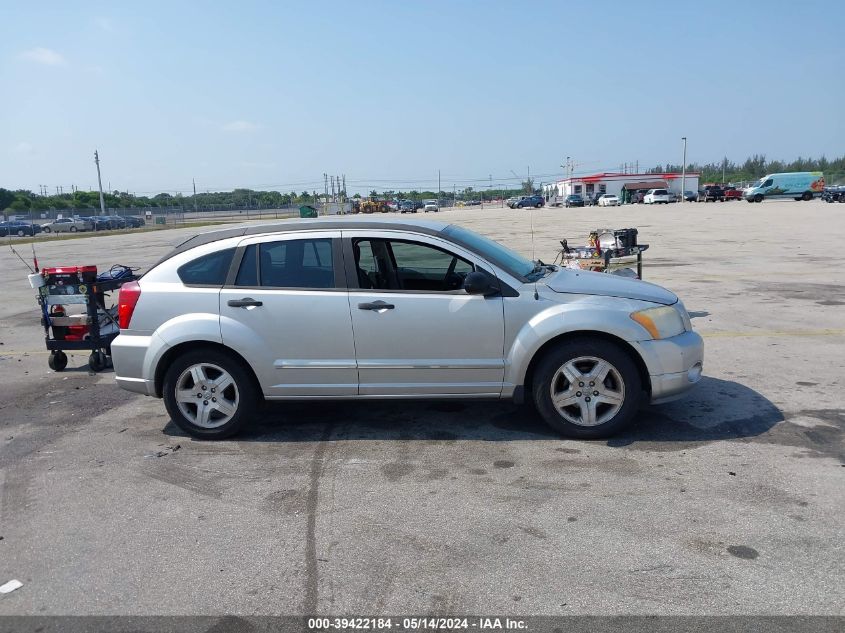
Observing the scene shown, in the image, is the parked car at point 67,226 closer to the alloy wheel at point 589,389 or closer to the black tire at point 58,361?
the black tire at point 58,361

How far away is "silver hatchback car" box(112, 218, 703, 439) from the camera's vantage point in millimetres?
5324

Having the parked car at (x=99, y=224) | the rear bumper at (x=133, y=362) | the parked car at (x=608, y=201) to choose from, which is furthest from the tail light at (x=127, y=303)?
the parked car at (x=608, y=201)

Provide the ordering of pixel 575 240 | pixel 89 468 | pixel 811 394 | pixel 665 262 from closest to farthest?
pixel 89 468, pixel 811 394, pixel 665 262, pixel 575 240

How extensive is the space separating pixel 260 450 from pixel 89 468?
1.25 m

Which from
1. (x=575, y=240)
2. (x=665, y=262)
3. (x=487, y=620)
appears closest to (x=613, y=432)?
(x=487, y=620)

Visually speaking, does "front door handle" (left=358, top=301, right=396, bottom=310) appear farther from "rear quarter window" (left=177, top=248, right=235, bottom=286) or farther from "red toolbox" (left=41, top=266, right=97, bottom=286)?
"red toolbox" (left=41, top=266, right=97, bottom=286)

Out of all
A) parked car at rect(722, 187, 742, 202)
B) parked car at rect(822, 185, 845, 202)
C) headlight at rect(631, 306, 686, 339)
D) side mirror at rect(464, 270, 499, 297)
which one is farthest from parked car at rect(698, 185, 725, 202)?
side mirror at rect(464, 270, 499, 297)

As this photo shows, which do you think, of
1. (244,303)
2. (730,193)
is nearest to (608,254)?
(244,303)

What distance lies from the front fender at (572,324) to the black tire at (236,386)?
2079mm

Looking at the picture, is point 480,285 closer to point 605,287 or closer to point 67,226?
point 605,287

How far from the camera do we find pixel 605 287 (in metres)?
5.58

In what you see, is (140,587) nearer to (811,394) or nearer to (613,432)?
(613,432)

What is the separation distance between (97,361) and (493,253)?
5.06 metres

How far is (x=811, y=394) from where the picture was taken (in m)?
6.30
